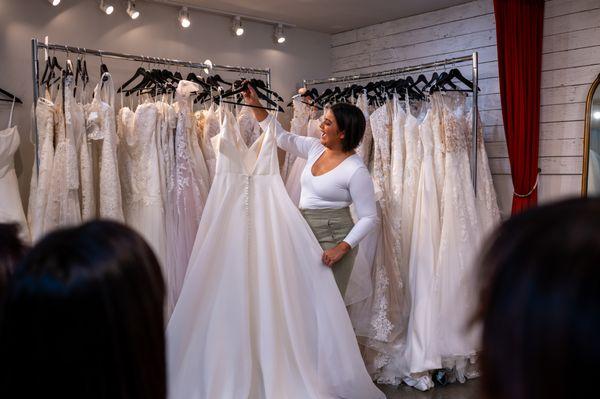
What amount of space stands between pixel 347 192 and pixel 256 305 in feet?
2.47

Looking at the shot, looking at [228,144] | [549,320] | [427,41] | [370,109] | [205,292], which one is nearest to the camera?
[549,320]

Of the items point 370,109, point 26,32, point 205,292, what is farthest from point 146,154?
point 370,109

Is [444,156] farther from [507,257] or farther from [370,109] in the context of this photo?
[507,257]

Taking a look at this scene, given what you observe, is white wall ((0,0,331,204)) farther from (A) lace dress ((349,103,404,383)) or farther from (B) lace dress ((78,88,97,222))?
(A) lace dress ((349,103,404,383))

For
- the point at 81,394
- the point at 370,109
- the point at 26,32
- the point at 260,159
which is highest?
the point at 26,32

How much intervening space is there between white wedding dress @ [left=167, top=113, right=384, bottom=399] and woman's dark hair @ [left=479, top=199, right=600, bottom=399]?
2205 millimetres

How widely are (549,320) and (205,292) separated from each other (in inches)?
92.6

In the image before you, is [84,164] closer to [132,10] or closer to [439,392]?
[132,10]

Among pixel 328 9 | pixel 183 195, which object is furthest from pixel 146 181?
pixel 328 9

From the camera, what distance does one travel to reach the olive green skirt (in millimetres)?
3086

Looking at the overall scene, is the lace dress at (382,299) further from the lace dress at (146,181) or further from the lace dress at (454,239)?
the lace dress at (146,181)

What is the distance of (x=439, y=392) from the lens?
321cm

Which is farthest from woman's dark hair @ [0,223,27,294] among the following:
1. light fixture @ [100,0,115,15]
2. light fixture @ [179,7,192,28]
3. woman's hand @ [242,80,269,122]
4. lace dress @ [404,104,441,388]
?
light fixture @ [179,7,192,28]

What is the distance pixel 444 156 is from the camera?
3.36 meters
